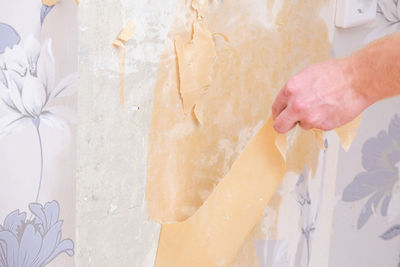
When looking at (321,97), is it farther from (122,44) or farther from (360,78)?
(122,44)

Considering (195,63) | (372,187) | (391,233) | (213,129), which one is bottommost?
(391,233)

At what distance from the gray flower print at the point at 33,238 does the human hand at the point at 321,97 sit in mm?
362

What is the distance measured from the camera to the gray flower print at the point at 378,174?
103 centimetres

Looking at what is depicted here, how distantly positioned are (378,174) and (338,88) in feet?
1.47

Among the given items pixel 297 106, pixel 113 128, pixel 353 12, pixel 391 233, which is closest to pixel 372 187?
pixel 391 233

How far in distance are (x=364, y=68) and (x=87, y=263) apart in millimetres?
442

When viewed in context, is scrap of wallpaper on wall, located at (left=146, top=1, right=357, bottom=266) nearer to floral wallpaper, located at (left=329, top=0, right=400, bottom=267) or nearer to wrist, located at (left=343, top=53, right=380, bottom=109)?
wrist, located at (left=343, top=53, right=380, bottom=109)

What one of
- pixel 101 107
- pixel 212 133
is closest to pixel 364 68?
pixel 212 133

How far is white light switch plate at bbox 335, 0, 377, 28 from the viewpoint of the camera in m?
0.87

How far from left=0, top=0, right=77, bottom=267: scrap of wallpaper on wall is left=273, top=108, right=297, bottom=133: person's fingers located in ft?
0.96

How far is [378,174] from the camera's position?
1.05m

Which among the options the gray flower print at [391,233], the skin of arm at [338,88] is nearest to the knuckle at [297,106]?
the skin of arm at [338,88]

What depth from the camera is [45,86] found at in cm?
72

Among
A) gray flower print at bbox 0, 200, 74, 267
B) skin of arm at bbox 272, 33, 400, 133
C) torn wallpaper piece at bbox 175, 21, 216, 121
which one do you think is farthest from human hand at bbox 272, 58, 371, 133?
gray flower print at bbox 0, 200, 74, 267
